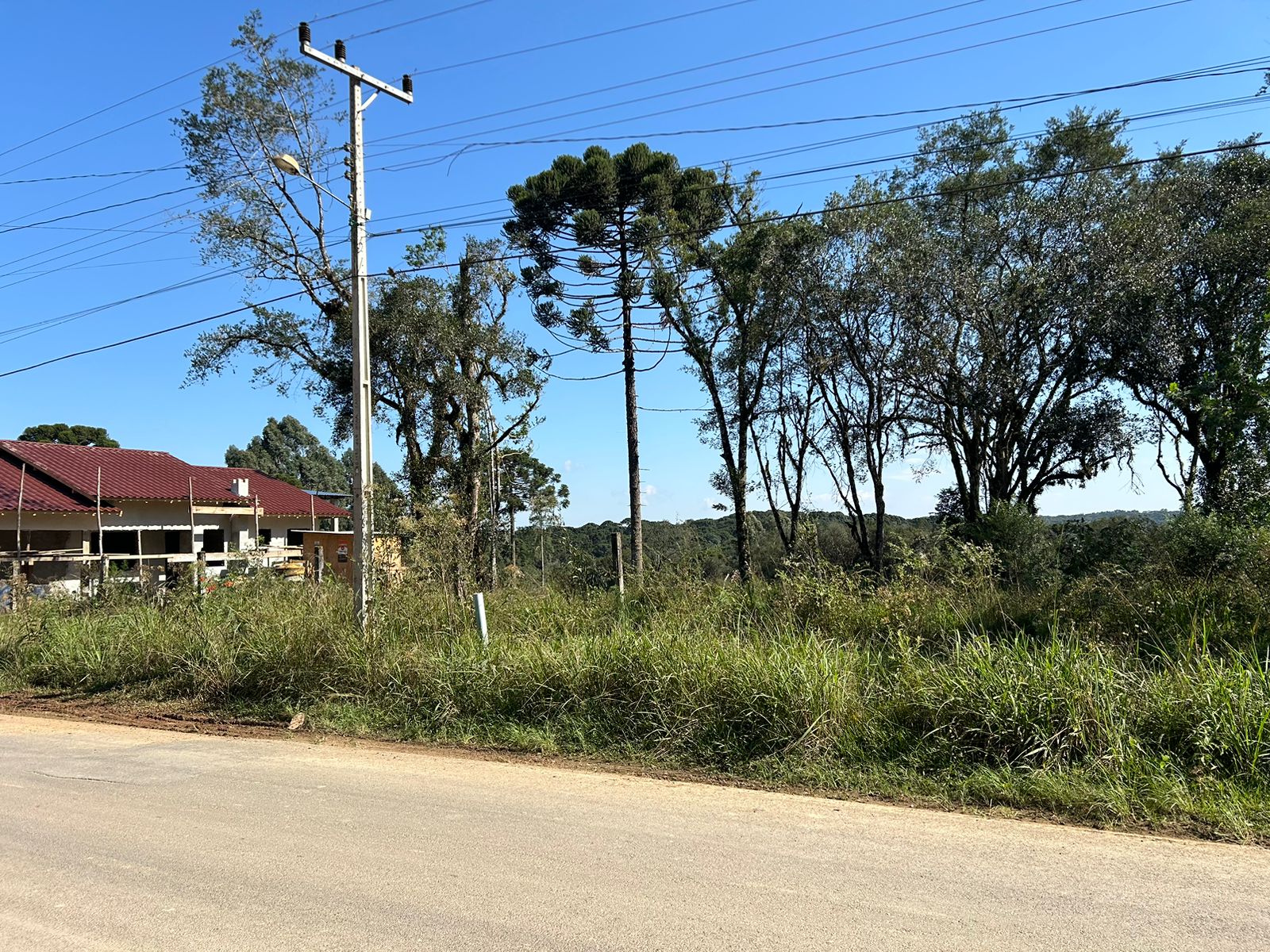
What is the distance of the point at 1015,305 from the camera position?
906 inches

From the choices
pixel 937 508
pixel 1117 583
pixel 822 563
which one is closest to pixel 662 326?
pixel 937 508

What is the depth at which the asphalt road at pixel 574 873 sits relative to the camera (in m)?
3.90

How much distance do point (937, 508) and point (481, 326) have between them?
1723cm

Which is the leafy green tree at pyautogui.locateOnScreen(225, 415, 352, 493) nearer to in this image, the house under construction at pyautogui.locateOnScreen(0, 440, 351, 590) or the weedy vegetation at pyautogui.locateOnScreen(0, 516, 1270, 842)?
the house under construction at pyautogui.locateOnScreen(0, 440, 351, 590)

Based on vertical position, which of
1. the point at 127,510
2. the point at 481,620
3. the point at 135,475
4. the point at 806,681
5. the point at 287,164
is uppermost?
the point at 287,164

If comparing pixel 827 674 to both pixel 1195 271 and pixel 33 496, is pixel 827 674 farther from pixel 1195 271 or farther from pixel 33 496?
pixel 33 496

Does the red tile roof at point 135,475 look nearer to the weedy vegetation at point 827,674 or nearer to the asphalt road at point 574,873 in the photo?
the weedy vegetation at point 827,674

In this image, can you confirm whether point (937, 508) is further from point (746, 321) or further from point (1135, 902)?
point (1135, 902)

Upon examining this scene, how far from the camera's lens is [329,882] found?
4.57 m

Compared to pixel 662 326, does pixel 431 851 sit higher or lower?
lower

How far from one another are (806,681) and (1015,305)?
1929cm

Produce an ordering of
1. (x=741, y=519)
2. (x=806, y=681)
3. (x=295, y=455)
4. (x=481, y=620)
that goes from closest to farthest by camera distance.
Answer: (x=806, y=681), (x=481, y=620), (x=741, y=519), (x=295, y=455)

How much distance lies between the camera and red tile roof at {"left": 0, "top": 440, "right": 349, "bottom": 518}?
102ft

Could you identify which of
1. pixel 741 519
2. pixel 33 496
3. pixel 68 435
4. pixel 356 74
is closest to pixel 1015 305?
pixel 741 519
